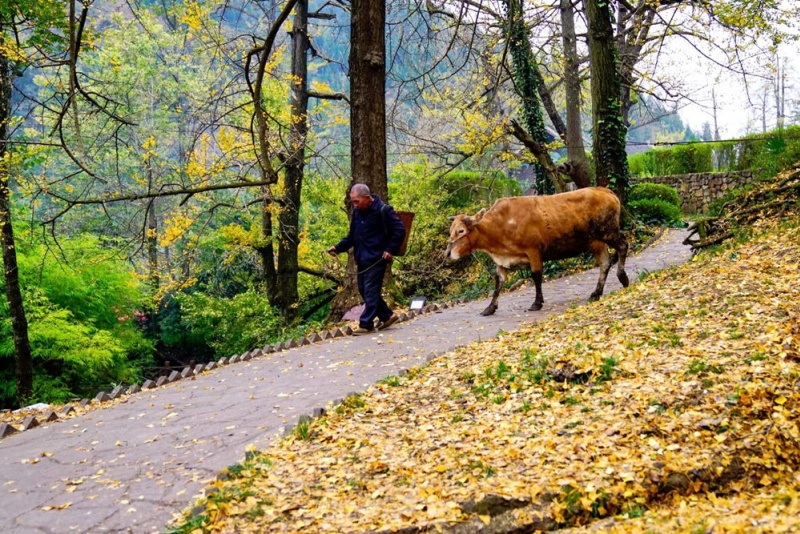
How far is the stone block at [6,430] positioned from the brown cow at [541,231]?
20.2 ft

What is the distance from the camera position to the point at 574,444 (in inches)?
183

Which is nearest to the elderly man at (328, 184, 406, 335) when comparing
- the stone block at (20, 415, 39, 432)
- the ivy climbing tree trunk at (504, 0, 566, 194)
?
the stone block at (20, 415, 39, 432)

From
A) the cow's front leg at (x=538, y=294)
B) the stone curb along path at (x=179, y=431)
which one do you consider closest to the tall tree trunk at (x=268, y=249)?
the cow's front leg at (x=538, y=294)

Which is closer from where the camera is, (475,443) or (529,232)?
(475,443)

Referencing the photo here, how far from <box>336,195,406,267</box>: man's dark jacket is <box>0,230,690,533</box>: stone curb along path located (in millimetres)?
1143

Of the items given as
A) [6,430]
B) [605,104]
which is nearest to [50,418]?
[6,430]

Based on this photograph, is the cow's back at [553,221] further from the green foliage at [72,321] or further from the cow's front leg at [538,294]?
the green foliage at [72,321]

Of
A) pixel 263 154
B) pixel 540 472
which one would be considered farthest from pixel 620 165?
pixel 540 472

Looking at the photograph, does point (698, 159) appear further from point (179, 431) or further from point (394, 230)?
point (179, 431)

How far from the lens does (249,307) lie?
20.1 meters

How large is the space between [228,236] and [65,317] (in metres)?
4.30

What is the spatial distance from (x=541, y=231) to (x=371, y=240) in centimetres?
246

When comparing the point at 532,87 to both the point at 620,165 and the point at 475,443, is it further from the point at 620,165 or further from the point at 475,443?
the point at 475,443

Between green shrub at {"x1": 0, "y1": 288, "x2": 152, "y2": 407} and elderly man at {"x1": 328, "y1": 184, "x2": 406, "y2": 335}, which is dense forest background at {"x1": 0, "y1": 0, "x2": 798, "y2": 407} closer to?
green shrub at {"x1": 0, "y1": 288, "x2": 152, "y2": 407}
